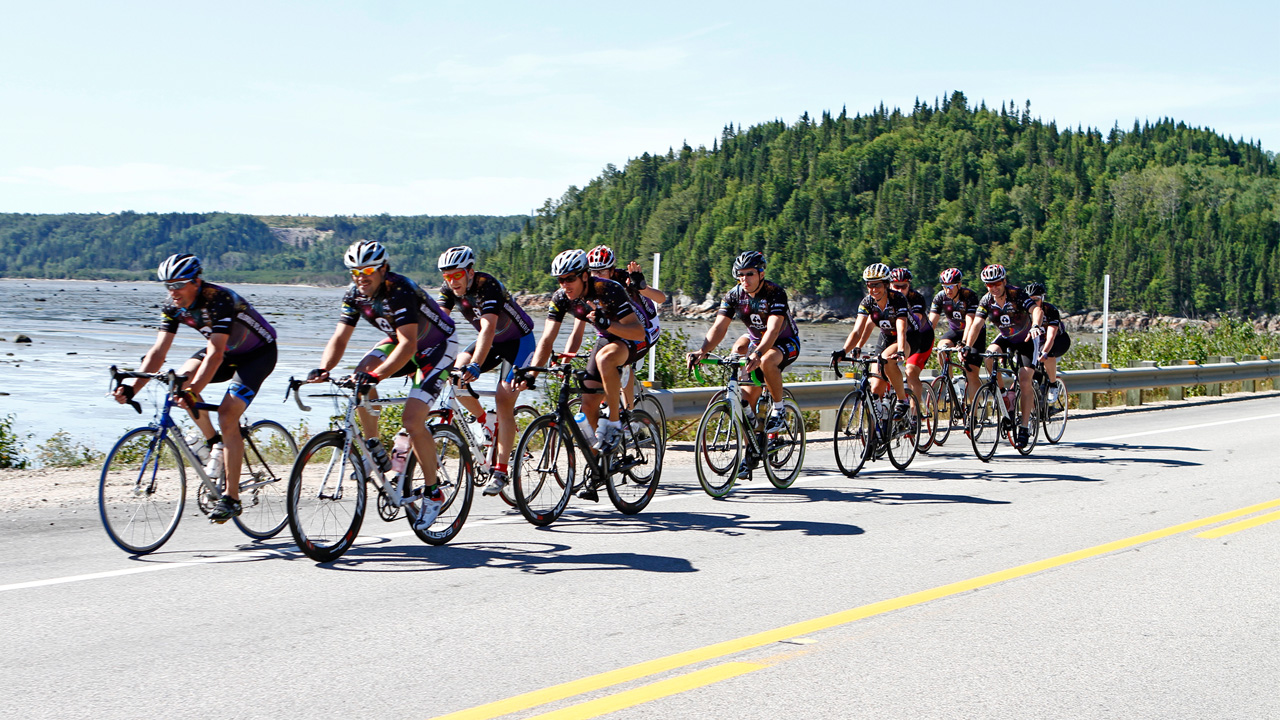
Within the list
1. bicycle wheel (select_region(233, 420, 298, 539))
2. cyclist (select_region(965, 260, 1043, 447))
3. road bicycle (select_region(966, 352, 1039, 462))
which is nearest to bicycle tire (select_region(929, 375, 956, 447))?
road bicycle (select_region(966, 352, 1039, 462))

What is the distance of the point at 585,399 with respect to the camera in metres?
8.83

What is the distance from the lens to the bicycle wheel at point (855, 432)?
11070 millimetres

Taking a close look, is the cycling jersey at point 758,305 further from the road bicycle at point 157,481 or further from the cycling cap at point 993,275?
the road bicycle at point 157,481

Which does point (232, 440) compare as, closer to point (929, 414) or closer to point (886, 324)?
point (886, 324)

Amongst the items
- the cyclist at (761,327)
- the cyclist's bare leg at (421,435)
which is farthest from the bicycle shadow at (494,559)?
the cyclist at (761,327)

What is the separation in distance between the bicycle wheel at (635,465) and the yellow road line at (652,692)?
3735 millimetres

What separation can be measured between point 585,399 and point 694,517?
4.07 feet

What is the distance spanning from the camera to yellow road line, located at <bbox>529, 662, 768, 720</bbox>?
14.4ft

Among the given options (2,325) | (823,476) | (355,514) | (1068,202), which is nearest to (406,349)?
(355,514)

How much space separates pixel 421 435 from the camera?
7270mm

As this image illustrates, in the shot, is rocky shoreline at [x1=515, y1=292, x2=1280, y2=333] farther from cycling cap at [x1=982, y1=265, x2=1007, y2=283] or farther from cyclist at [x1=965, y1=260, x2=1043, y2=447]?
cycling cap at [x1=982, y1=265, x2=1007, y2=283]

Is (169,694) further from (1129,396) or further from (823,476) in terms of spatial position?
(1129,396)

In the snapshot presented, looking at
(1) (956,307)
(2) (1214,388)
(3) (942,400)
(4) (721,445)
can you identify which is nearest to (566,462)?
(4) (721,445)

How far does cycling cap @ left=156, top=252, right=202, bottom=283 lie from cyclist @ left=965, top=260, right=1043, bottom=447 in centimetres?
877
